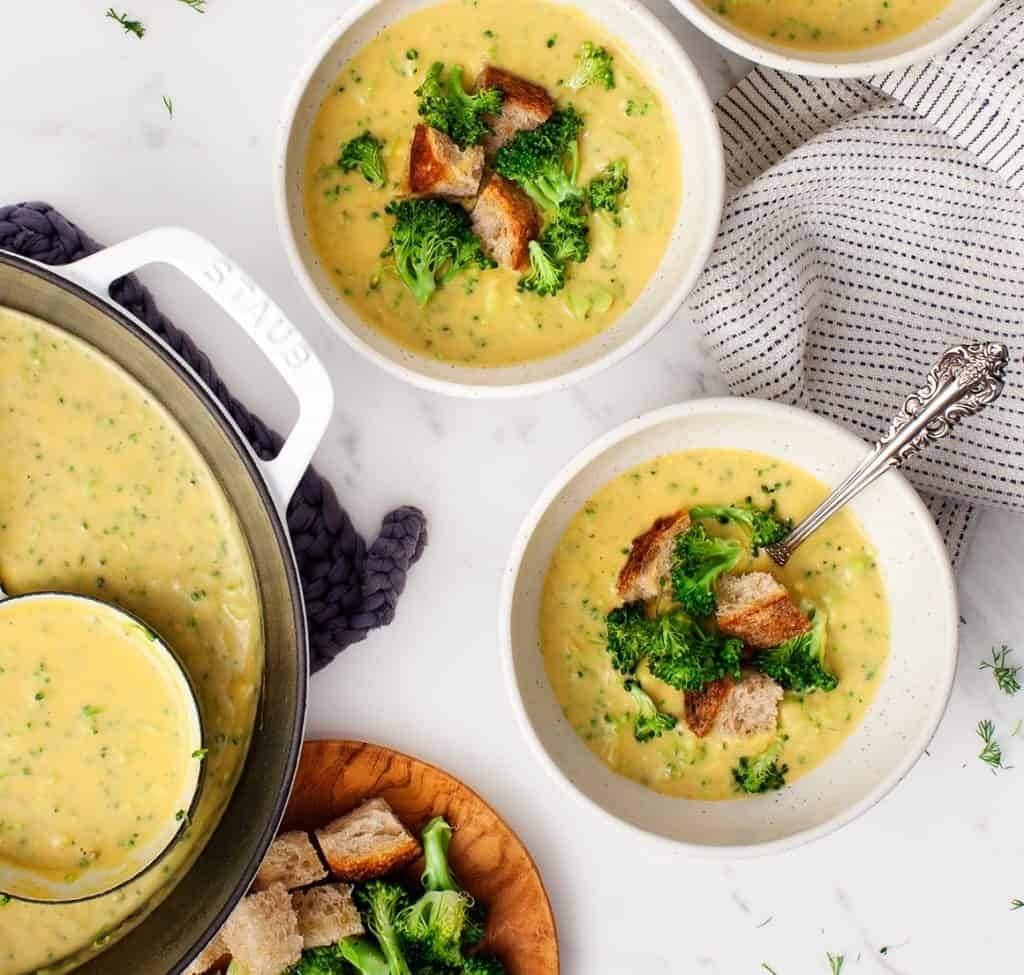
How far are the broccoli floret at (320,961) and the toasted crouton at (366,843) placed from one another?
0.14 m

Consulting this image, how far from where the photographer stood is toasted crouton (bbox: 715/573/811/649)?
2.02 m

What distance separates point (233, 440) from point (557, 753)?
77 cm

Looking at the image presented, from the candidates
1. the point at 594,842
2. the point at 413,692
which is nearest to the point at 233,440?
the point at 413,692

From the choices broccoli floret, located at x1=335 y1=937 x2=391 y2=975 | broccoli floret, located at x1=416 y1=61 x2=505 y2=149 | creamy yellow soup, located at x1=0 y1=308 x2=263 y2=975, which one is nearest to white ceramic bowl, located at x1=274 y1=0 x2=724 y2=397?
broccoli floret, located at x1=416 y1=61 x2=505 y2=149

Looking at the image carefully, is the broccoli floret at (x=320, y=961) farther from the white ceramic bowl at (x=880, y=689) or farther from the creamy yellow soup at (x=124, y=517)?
the white ceramic bowl at (x=880, y=689)

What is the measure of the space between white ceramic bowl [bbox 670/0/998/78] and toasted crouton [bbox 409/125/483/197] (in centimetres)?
41

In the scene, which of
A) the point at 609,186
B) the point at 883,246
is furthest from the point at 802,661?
the point at 609,186

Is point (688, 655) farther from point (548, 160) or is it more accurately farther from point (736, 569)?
point (548, 160)

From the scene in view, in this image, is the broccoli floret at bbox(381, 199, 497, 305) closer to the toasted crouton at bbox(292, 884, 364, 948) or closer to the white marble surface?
the white marble surface

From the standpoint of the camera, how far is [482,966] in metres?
2.32

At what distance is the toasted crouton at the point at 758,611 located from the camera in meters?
2.02

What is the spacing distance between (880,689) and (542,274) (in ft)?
3.05

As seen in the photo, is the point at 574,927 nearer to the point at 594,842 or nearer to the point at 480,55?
the point at 594,842

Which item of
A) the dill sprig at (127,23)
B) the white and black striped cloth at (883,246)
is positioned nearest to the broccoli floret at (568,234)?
the white and black striped cloth at (883,246)
